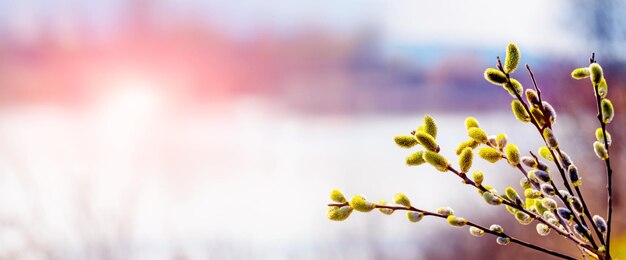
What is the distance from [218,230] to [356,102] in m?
1.52

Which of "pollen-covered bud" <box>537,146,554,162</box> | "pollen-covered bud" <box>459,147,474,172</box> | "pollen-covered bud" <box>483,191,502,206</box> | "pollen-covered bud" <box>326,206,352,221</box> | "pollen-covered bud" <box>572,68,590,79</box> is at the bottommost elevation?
"pollen-covered bud" <box>326,206,352,221</box>

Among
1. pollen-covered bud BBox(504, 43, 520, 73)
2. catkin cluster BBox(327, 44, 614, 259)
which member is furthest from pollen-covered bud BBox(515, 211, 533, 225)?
pollen-covered bud BBox(504, 43, 520, 73)

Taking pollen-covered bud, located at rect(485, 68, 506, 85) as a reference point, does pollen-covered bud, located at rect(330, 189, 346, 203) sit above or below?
below

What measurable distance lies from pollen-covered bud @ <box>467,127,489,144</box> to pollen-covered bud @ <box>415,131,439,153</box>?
3cm

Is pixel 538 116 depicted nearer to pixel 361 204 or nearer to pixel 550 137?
pixel 550 137

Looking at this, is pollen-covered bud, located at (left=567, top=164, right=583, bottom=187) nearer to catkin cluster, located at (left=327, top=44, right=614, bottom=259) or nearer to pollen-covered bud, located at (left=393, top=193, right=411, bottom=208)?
catkin cluster, located at (left=327, top=44, right=614, bottom=259)

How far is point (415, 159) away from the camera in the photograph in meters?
0.45

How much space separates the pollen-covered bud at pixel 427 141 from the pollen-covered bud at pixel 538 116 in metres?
0.07

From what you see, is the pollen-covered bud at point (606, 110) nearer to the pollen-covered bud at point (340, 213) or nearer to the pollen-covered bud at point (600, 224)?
the pollen-covered bud at point (600, 224)

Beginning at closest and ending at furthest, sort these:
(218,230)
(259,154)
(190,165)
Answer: (218,230), (190,165), (259,154)

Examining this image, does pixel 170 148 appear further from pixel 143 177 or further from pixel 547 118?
pixel 547 118

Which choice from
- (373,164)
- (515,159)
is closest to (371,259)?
(373,164)

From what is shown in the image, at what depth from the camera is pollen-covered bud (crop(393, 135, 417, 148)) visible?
44 centimetres

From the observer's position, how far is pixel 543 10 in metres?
2.43
